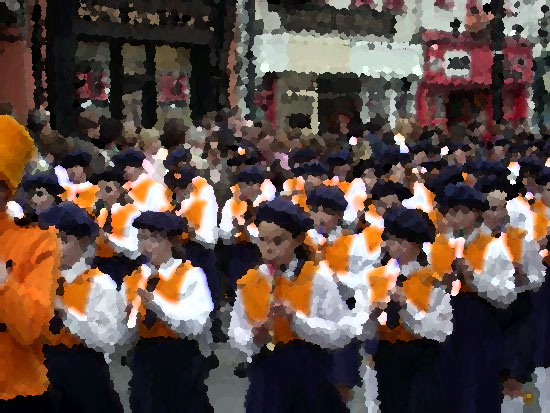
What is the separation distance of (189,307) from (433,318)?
99cm

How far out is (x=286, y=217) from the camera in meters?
2.49

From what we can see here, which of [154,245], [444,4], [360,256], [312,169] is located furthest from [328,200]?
[444,4]

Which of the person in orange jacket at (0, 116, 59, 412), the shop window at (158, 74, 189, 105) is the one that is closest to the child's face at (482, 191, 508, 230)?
the person in orange jacket at (0, 116, 59, 412)

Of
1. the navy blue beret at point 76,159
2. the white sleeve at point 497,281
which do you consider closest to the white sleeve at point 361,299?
the white sleeve at point 497,281

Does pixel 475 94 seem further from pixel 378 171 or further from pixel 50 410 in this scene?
pixel 50 410

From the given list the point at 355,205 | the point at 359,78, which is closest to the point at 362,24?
the point at 359,78

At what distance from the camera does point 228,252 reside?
137 inches

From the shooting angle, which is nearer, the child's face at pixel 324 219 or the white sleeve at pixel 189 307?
the white sleeve at pixel 189 307

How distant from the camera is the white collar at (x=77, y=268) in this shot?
7.66ft

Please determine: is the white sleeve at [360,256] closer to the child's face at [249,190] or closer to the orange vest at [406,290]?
the orange vest at [406,290]

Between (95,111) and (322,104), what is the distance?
14.0 feet

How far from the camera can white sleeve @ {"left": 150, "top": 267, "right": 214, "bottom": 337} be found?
2373 mm

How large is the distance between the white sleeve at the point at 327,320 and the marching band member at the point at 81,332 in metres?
0.71

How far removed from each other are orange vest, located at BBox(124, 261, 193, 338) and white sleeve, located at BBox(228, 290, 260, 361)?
0.25 metres
